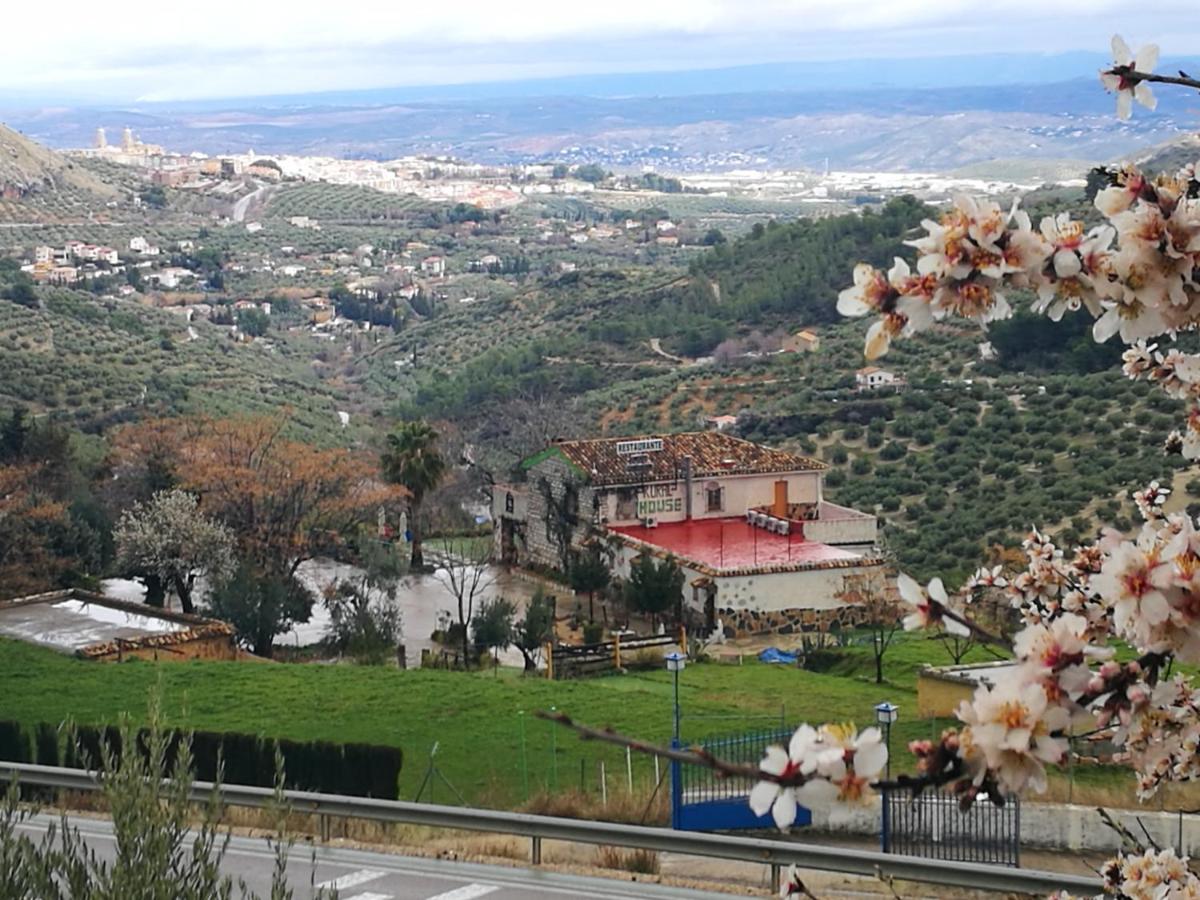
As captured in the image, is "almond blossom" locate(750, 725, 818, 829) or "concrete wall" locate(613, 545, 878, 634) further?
"concrete wall" locate(613, 545, 878, 634)

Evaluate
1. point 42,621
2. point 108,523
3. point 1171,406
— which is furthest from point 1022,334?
point 42,621

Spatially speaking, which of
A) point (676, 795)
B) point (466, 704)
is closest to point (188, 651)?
point (466, 704)

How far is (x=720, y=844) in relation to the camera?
12031 mm

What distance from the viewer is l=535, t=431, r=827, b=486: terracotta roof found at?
36594mm

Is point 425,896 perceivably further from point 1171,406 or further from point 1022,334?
point 1022,334

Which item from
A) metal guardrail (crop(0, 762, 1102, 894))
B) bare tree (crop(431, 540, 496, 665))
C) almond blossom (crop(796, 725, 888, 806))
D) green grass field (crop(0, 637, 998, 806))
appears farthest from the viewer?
bare tree (crop(431, 540, 496, 665))

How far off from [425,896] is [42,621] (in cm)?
1852

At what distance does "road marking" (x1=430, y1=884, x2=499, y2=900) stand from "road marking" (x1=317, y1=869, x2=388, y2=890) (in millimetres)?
654

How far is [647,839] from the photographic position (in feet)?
40.6

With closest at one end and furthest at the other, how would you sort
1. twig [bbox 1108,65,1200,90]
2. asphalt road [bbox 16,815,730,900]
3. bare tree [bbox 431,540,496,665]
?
twig [bbox 1108,65,1200,90]
asphalt road [bbox 16,815,730,900]
bare tree [bbox 431,540,496,665]

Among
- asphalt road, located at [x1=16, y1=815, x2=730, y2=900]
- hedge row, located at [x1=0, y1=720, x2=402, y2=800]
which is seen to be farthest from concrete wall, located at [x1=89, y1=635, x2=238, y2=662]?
asphalt road, located at [x1=16, y1=815, x2=730, y2=900]

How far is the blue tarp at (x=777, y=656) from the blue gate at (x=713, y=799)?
40.6ft

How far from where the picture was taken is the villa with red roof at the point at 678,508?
34281 millimetres

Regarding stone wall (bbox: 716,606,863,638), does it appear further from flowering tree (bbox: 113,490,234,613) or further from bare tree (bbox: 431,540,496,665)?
flowering tree (bbox: 113,490,234,613)
